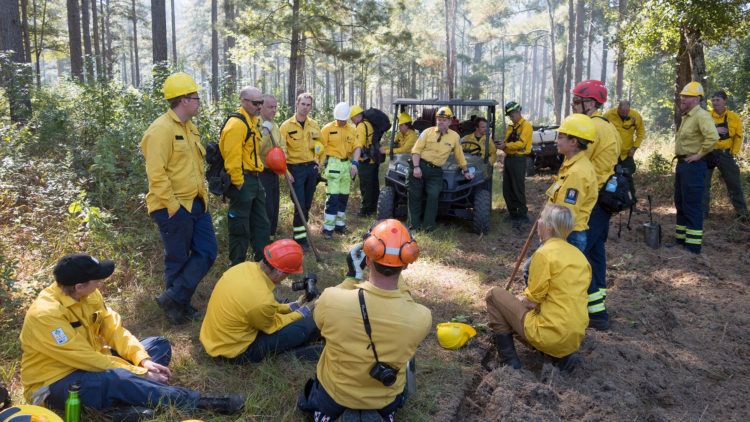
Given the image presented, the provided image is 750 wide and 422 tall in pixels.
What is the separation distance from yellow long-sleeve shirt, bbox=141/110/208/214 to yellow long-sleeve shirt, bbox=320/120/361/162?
3126 millimetres

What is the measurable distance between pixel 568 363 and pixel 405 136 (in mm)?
5590

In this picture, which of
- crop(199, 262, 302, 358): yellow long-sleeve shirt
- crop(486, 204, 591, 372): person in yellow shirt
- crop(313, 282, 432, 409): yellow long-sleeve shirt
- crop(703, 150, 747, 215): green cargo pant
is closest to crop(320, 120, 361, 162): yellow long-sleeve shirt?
crop(199, 262, 302, 358): yellow long-sleeve shirt

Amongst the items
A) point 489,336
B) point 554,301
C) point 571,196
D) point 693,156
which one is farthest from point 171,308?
point 693,156

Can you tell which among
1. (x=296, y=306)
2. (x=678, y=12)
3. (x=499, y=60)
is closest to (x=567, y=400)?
(x=296, y=306)

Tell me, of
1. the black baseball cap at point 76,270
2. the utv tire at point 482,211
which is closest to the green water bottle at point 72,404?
the black baseball cap at point 76,270

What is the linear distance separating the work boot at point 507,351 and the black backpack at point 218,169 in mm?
2936

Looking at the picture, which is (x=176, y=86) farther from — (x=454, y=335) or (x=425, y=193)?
(x=425, y=193)

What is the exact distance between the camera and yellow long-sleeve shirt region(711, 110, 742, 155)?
7383 millimetres

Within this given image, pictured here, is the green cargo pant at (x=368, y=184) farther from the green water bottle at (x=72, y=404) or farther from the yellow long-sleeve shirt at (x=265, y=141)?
the green water bottle at (x=72, y=404)

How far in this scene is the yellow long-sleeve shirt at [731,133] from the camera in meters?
7.38

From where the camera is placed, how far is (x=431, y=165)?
706cm

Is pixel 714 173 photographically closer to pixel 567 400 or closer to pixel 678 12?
pixel 678 12

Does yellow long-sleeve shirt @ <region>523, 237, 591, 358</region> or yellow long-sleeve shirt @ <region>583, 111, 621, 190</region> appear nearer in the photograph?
yellow long-sleeve shirt @ <region>523, 237, 591, 358</region>

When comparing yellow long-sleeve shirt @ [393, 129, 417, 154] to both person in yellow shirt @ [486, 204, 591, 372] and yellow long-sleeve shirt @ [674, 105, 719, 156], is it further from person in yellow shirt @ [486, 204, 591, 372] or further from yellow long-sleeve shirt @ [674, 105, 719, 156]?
person in yellow shirt @ [486, 204, 591, 372]
